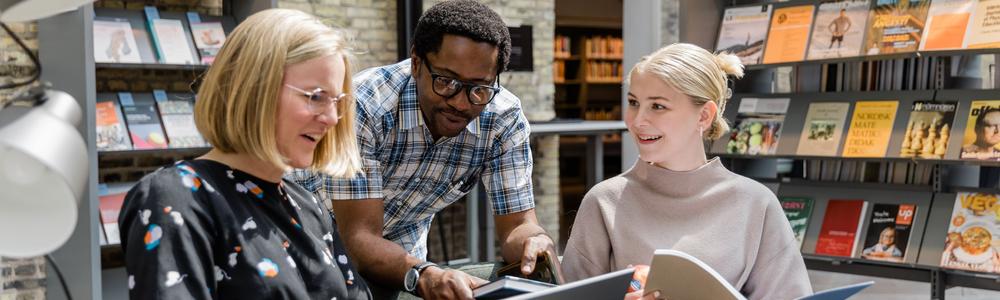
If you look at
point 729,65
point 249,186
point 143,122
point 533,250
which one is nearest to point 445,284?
point 533,250

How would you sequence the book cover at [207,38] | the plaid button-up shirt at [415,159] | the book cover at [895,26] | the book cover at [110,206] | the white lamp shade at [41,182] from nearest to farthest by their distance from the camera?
the white lamp shade at [41,182] < the plaid button-up shirt at [415,159] < the book cover at [895,26] < the book cover at [110,206] < the book cover at [207,38]

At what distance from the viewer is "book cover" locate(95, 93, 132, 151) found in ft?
13.5

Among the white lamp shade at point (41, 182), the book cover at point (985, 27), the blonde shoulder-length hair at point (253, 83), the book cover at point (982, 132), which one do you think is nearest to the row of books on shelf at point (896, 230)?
the book cover at point (982, 132)

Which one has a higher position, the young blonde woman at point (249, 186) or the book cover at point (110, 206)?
the young blonde woman at point (249, 186)

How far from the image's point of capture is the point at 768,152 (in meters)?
4.42

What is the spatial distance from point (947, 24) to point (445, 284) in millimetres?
2938

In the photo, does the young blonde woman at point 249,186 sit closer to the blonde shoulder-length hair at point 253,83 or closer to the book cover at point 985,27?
the blonde shoulder-length hair at point 253,83

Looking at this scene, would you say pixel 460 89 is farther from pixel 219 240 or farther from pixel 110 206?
pixel 110 206

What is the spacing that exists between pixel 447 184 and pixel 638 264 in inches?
23.7

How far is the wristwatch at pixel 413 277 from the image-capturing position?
6.21 ft

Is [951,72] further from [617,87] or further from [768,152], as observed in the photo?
[617,87]

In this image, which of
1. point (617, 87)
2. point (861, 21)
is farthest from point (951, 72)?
point (617, 87)

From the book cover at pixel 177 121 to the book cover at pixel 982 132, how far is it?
335 centimetres

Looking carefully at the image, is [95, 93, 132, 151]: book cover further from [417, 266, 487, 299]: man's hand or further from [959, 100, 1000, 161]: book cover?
[959, 100, 1000, 161]: book cover
